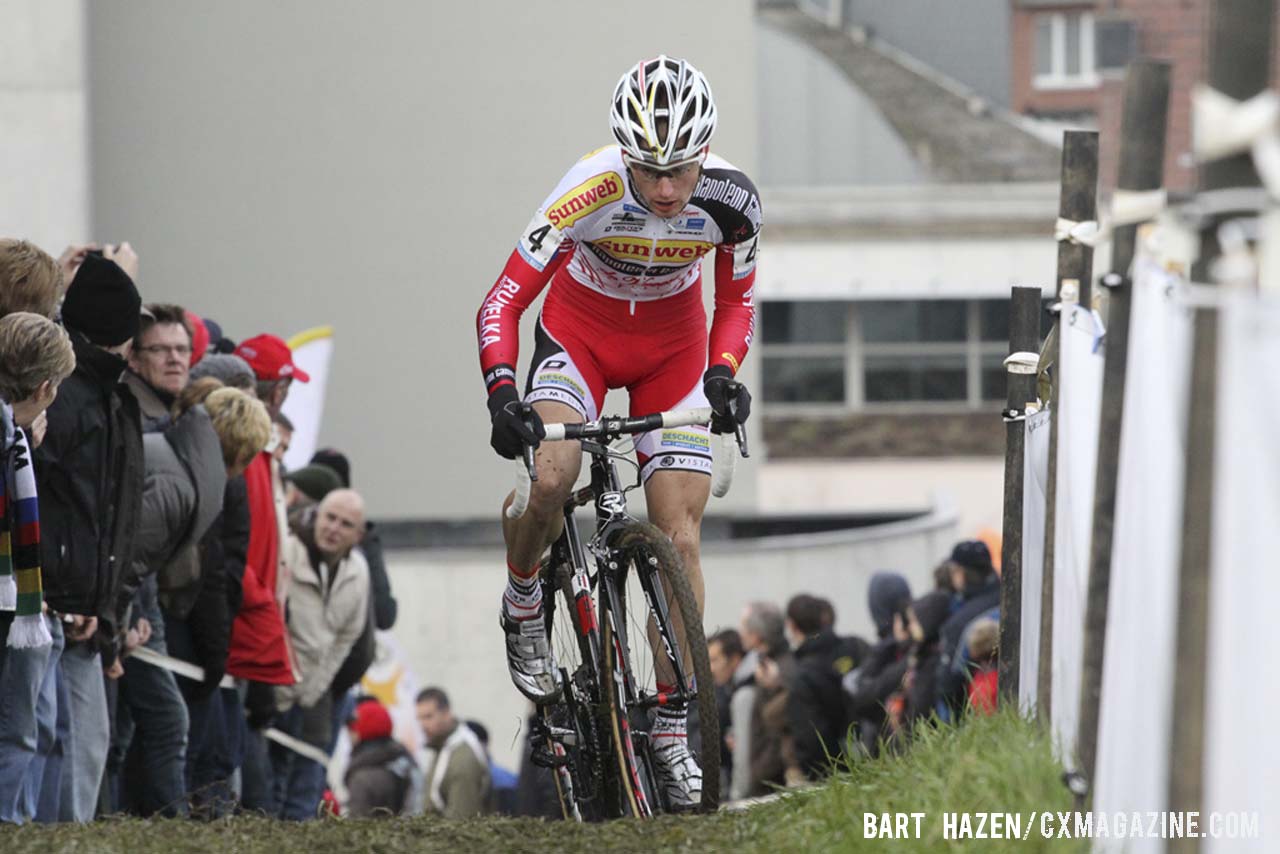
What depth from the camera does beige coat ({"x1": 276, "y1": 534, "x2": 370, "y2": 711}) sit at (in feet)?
33.3

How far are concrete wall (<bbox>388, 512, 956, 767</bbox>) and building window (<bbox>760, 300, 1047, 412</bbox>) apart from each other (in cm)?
1802

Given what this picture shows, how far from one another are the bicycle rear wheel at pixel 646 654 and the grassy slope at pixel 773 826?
A: 40cm

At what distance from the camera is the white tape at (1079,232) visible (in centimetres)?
584

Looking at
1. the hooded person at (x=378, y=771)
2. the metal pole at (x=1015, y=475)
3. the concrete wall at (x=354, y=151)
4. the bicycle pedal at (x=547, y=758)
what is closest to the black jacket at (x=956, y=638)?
the metal pole at (x=1015, y=475)

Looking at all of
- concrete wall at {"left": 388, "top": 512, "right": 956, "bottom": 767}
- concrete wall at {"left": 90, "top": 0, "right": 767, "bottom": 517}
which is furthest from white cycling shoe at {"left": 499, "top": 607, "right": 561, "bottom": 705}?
concrete wall at {"left": 90, "top": 0, "right": 767, "bottom": 517}

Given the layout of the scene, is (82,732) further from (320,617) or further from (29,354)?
(320,617)

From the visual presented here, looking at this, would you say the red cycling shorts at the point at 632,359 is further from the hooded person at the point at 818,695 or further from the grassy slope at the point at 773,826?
the hooded person at the point at 818,695

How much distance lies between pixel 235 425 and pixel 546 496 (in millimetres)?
1692

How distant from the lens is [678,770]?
6.81 metres

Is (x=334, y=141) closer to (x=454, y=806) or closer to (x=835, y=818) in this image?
(x=454, y=806)

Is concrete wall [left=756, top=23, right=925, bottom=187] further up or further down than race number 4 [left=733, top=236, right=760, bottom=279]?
further up

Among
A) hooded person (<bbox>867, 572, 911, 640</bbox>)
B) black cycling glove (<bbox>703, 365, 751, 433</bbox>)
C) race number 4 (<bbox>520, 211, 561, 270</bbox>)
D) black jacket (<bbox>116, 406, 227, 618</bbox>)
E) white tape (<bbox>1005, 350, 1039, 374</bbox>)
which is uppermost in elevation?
race number 4 (<bbox>520, 211, 561, 270</bbox>)

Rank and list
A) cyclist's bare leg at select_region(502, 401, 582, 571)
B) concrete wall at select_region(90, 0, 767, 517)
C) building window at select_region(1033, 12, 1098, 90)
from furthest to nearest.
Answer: building window at select_region(1033, 12, 1098, 90) → concrete wall at select_region(90, 0, 767, 517) → cyclist's bare leg at select_region(502, 401, 582, 571)

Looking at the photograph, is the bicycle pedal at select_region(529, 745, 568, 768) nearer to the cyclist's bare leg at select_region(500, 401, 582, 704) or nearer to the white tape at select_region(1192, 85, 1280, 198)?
the cyclist's bare leg at select_region(500, 401, 582, 704)
